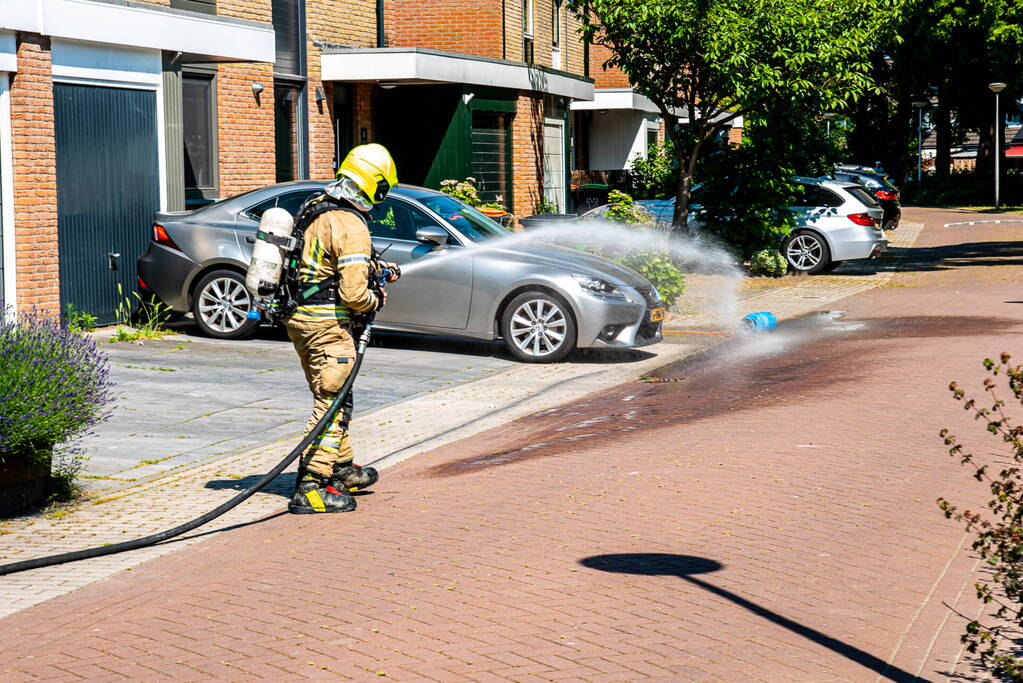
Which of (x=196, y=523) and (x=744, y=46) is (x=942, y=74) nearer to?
(x=744, y=46)

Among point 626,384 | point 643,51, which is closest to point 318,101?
point 643,51

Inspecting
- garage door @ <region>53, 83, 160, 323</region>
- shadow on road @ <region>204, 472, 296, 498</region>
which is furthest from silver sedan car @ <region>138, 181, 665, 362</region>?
shadow on road @ <region>204, 472, 296, 498</region>

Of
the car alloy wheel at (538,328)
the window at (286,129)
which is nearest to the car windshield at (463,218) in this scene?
the car alloy wheel at (538,328)

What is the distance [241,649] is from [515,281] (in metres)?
8.23

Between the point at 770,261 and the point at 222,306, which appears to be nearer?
the point at 222,306

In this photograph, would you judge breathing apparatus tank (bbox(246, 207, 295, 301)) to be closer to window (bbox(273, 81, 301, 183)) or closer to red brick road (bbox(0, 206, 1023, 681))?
red brick road (bbox(0, 206, 1023, 681))

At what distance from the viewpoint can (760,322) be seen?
54.7 feet

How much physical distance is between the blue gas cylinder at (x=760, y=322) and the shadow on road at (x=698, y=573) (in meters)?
10.6

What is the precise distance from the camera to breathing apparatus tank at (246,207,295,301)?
23.7 ft

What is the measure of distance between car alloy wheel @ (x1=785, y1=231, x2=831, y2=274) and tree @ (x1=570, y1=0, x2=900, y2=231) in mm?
2118

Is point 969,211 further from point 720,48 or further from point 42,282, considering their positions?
point 42,282

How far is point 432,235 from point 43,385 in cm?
629

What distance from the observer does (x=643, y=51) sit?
921 inches

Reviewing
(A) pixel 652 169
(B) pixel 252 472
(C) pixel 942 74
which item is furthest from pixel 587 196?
(C) pixel 942 74
